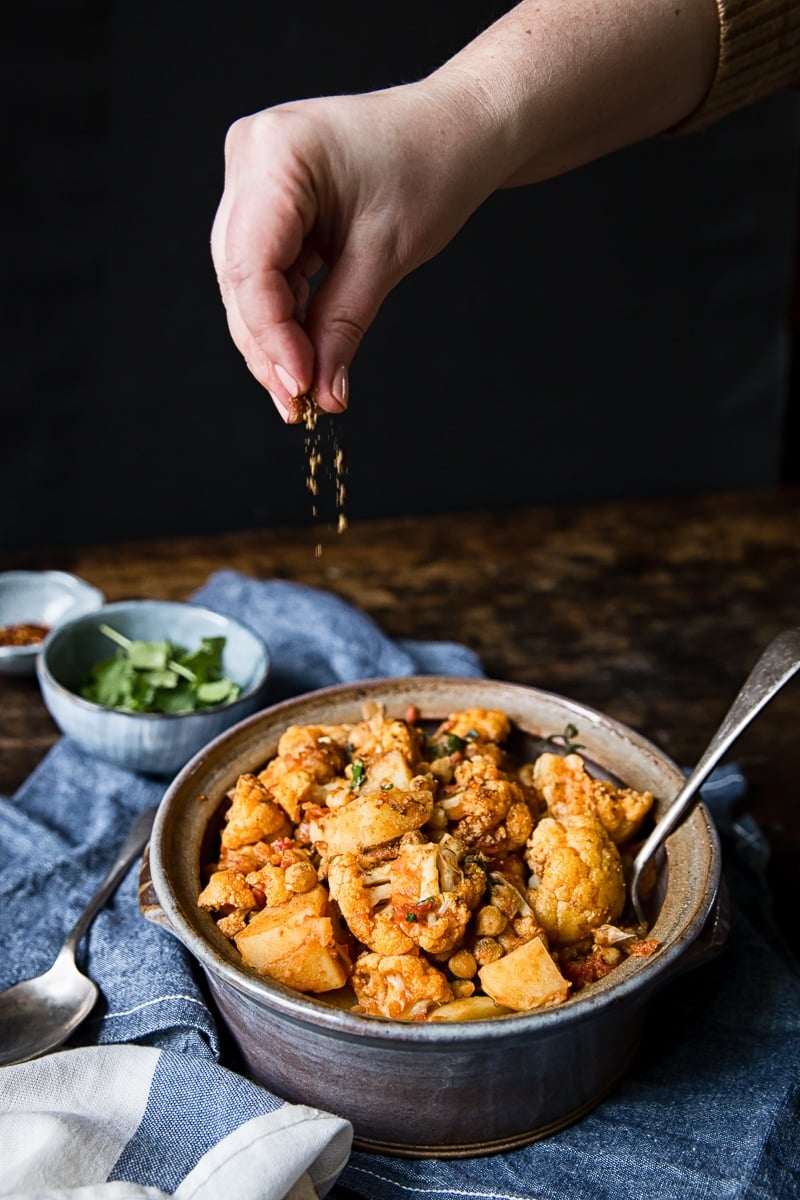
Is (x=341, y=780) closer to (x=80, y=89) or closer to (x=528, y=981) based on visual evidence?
(x=528, y=981)

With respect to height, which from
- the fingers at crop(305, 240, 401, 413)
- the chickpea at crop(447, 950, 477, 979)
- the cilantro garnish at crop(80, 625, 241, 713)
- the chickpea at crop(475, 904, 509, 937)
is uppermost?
the fingers at crop(305, 240, 401, 413)

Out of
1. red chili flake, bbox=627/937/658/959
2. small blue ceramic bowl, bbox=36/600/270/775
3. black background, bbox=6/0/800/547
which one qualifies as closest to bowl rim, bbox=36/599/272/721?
small blue ceramic bowl, bbox=36/600/270/775

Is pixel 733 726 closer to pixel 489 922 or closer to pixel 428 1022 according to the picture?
pixel 489 922

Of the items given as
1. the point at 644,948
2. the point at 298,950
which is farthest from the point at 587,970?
the point at 298,950

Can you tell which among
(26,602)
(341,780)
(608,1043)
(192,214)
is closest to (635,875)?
(608,1043)

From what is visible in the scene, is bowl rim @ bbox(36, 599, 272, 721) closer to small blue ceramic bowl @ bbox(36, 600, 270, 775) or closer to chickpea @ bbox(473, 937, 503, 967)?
small blue ceramic bowl @ bbox(36, 600, 270, 775)

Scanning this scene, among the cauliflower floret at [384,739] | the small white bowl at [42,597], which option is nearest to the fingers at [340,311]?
the cauliflower floret at [384,739]
